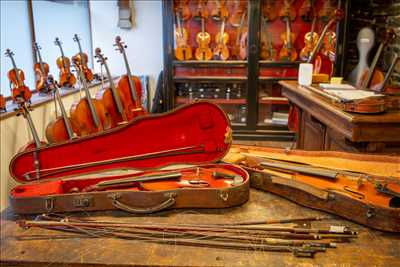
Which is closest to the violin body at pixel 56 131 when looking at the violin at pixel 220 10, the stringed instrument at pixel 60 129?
the stringed instrument at pixel 60 129

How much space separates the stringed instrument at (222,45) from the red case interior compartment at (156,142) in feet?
10.8

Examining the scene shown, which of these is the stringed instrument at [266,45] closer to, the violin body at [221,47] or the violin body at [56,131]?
the violin body at [221,47]

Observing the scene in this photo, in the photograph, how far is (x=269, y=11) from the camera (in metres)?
4.87

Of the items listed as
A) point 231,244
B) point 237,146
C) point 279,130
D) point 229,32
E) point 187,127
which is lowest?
point 279,130

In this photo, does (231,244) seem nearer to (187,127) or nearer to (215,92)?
(187,127)

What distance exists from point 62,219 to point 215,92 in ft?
12.6

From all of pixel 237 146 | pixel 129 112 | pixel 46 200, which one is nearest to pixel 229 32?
pixel 129 112

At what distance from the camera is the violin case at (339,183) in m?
1.32

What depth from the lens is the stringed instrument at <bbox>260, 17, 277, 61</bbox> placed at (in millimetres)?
4879

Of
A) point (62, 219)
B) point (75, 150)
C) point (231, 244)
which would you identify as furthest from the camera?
point (75, 150)

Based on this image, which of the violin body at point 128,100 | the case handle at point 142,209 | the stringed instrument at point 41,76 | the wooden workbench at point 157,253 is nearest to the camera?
the wooden workbench at point 157,253

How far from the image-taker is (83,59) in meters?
3.85

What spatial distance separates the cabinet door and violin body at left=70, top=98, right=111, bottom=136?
1540 mm

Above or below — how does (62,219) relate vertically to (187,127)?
below
